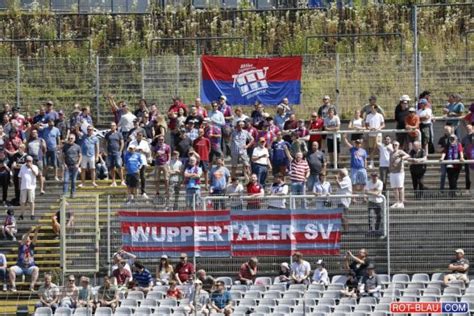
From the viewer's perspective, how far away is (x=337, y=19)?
48.5 m

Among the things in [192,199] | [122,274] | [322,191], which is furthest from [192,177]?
[122,274]

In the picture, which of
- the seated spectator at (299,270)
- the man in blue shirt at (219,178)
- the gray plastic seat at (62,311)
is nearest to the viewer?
the gray plastic seat at (62,311)

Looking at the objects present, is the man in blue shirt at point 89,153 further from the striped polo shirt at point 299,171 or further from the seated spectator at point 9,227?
the striped polo shirt at point 299,171

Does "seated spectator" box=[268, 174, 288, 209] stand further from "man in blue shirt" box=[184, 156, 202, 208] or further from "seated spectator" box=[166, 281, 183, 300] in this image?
"seated spectator" box=[166, 281, 183, 300]

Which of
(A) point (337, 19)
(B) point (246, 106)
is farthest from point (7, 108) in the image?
(A) point (337, 19)

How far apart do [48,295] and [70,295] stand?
431 mm

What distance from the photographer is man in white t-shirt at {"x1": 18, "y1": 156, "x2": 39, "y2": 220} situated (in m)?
37.2

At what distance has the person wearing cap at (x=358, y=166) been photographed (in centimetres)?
3547

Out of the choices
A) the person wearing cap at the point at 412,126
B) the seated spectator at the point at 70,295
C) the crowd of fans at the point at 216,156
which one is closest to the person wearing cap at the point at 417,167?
the crowd of fans at the point at 216,156

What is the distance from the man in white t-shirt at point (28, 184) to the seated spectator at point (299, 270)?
660cm

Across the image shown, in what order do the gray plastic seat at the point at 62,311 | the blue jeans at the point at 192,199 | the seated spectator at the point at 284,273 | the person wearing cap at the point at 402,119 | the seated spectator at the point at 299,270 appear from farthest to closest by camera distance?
the person wearing cap at the point at 402,119 < the blue jeans at the point at 192,199 < the seated spectator at the point at 284,273 < the seated spectator at the point at 299,270 < the gray plastic seat at the point at 62,311

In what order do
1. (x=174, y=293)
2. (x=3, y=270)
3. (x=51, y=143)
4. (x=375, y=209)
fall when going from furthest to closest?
(x=51, y=143) → (x=3, y=270) → (x=375, y=209) → (x=174, y=293)

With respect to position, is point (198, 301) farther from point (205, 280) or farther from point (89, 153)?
point (89, 153)

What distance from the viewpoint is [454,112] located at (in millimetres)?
38469
